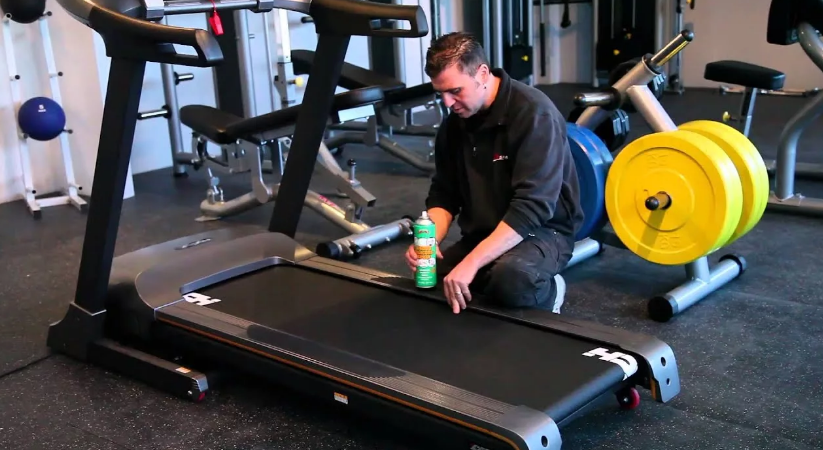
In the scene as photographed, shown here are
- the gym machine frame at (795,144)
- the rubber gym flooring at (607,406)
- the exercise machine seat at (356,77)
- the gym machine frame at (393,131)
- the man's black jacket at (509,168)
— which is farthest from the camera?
the gym machine frame at (393,131)

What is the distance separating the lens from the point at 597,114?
335 centimetres

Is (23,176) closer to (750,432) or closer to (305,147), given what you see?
(305,147)

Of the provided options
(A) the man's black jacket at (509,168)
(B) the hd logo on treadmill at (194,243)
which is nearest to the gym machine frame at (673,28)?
(A) the man's black jacket at (509,168)

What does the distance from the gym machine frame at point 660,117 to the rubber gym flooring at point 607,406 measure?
6cm

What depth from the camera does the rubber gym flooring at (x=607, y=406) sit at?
2.13m

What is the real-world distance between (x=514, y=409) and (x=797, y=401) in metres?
0.94

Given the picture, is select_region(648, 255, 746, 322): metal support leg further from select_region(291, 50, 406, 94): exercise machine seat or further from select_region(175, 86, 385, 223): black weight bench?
select_region(291, 50, 406, 94): exercise machine seat

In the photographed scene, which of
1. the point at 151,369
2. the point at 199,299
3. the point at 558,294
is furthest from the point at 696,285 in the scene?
the point at 151,369

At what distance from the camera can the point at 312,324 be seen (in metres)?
2.35

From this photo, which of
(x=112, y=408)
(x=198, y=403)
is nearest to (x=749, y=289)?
(x=198, y=403)

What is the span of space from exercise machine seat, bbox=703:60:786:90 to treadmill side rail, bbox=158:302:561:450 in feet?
8.04

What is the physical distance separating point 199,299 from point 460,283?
84cm

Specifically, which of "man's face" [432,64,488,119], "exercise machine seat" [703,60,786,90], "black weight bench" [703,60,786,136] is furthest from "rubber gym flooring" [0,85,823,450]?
"man's face" [432,64,488,119]

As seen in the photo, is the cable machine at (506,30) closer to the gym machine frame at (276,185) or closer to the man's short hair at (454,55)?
the gym machine frame at (276,185)
